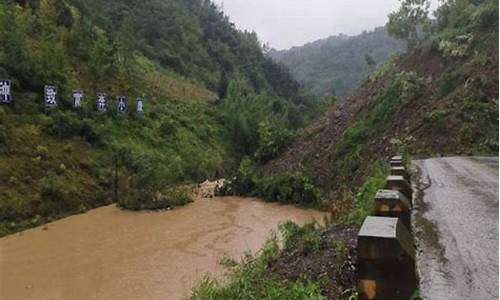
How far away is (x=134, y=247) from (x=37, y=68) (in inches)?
517

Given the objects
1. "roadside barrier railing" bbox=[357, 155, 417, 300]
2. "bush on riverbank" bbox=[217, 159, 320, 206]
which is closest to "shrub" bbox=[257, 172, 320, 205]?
"bush on riverbank" bbox=[217, 159, 320, 206]

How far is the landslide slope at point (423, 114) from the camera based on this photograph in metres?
15.7

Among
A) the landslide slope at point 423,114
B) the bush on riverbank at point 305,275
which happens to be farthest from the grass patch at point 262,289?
the landslide slope at point 423,114

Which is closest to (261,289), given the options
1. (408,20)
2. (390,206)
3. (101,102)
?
(390,206)

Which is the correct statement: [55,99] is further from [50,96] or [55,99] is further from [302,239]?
[302,239]

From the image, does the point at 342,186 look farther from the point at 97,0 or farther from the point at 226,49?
the point at 226,49

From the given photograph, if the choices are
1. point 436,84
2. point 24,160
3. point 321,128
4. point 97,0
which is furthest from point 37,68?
point 97,0

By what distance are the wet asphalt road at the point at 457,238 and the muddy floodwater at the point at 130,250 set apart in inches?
201

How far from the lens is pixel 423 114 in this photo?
698 inches

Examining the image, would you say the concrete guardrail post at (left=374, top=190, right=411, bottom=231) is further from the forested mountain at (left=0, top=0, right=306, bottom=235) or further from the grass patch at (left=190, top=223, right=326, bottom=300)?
the forested mountain at (left=0, top=0, right=306, bottom=235)

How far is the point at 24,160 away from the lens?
58.8 ft

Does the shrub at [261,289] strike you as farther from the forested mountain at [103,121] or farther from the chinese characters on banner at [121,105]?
the chinese characters on banner at [121,105]

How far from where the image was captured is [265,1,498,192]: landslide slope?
1569 centimetres

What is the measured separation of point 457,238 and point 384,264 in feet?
6.48
